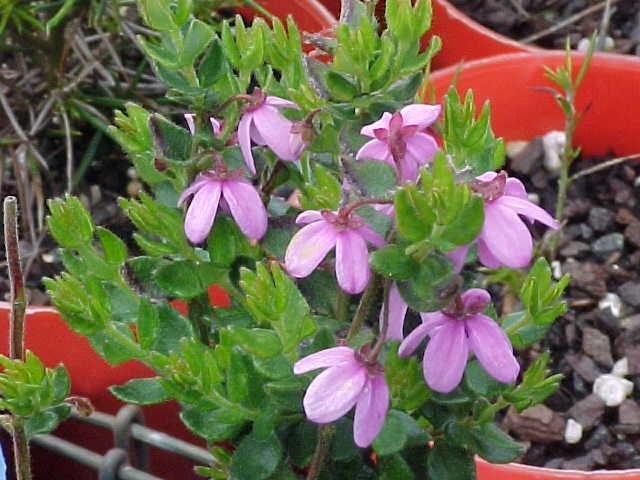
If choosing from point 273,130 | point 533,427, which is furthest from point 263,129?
point 533,427

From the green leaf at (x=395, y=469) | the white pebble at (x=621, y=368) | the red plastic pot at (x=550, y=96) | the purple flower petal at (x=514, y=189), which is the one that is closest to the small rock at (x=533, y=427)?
the white pebble at (x=621, y=368)

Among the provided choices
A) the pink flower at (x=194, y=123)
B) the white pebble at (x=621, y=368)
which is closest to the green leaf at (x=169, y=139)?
the pink flower at (x=194, y=123)

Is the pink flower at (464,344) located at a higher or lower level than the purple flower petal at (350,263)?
lower

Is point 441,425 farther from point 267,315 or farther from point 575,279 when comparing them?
point 575,279

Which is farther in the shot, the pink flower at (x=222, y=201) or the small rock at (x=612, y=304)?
the small rock at (x=612, y=304)

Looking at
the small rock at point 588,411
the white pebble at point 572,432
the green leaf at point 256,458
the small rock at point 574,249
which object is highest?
the green leaf at point 256,458

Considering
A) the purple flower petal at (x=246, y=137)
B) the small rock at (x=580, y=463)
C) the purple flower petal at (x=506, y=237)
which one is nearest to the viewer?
the purple flower petal at (x=506, y=237)

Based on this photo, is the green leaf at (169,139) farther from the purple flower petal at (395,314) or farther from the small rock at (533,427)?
the small rock at (533,427)

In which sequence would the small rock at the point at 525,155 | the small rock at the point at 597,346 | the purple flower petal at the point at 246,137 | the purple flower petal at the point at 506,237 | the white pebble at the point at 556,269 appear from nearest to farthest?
the purple flower petal at the point at 506,237 → the purple flower petal at the point at 246,137 → the small rock at the point at 597,346 → the white pebble at the point at 556,269 → the small rock at the point at 525,155
